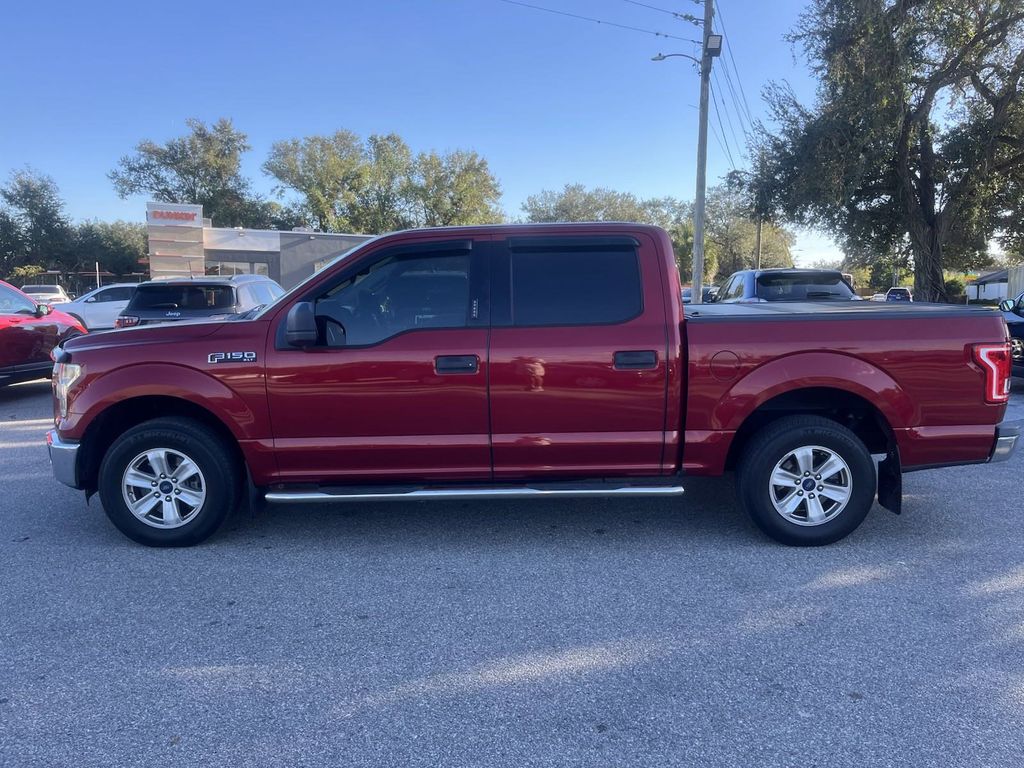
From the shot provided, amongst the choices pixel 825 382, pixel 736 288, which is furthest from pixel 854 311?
pixel 736 288

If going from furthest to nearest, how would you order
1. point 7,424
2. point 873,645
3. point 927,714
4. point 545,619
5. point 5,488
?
point 7,424
point 5,488
point 545,619
point 873,645
point 927,714

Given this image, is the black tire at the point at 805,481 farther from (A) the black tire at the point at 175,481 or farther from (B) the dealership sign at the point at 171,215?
(B) the dealership sign at the point at 171,215

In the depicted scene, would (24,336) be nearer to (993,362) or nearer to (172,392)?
(172,392)

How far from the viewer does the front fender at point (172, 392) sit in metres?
4.27

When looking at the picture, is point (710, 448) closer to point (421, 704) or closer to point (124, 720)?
point (421, 704)

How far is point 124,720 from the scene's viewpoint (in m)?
2.73

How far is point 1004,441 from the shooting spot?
4277 millimetres

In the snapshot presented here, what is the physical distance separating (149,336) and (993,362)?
513 centimetres

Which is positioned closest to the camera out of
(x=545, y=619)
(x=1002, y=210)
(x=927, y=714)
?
(x=927, y=714)

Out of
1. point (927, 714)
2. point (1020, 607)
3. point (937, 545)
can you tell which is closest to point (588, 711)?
point (927, 714)

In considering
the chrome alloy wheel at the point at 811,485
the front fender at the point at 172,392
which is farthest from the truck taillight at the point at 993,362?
the front fender at the point at 172,392

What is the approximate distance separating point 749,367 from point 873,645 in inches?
65.3

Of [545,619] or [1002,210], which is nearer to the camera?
[545,619]

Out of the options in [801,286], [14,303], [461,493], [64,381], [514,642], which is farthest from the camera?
[801,286]
